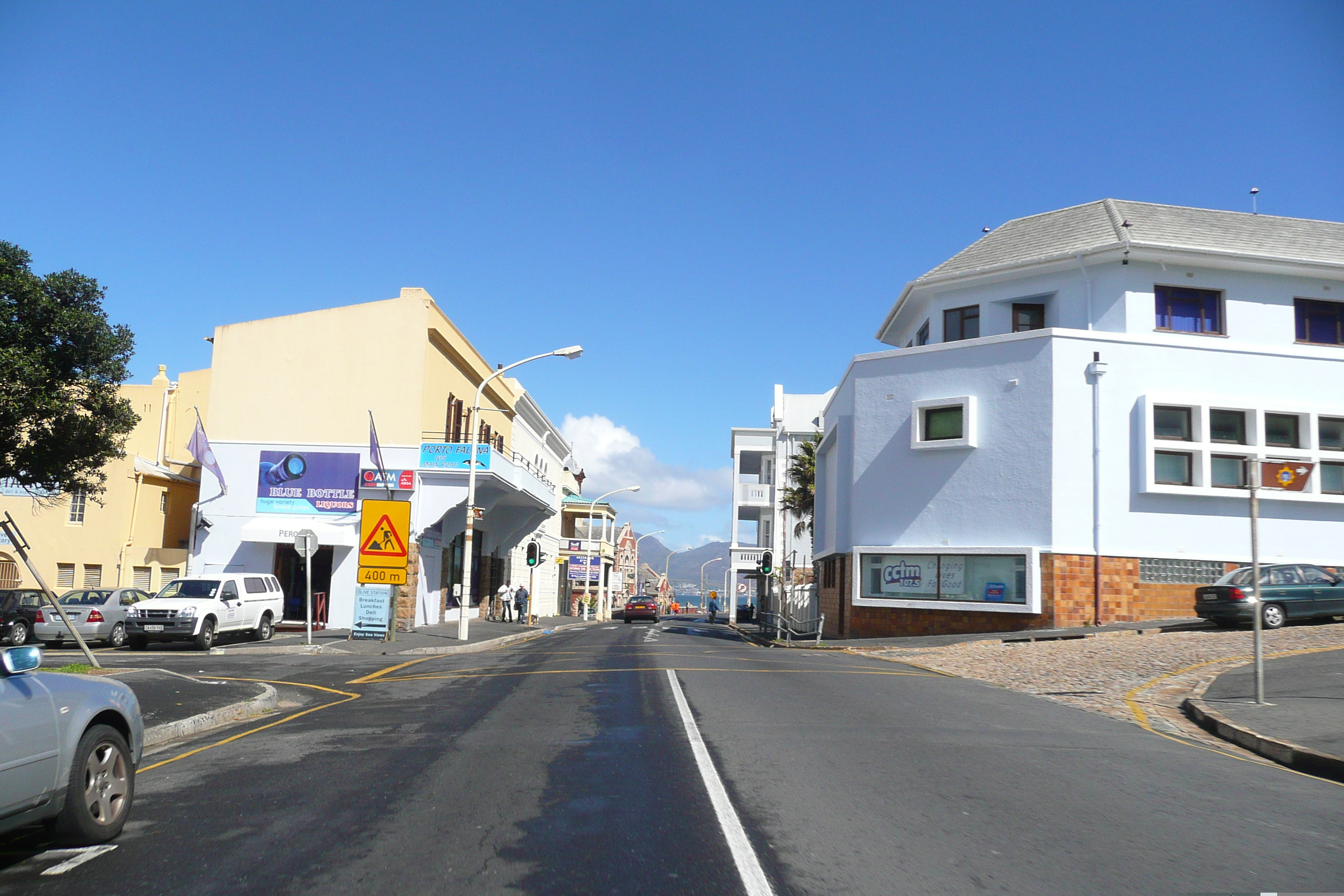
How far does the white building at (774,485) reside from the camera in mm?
58094

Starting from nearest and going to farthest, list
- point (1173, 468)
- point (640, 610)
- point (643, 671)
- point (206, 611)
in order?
point (643, 671)
point (206, 611)
point (1173, 468)
point (640, 610)

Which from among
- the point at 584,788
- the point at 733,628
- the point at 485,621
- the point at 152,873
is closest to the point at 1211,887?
the point at 584,788

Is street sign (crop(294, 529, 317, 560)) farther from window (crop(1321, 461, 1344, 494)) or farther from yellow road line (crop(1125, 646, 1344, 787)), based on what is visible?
window (crop(1321, 461, 1344, 494))

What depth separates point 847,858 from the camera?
5.46m

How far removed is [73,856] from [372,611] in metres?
19.3

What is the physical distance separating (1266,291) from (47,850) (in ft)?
104

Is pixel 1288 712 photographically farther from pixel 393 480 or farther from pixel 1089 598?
pixel 393 480

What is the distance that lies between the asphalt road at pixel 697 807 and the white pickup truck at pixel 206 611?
1220cm

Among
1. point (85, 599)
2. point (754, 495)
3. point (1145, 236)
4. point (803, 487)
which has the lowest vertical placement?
point (85, 599)

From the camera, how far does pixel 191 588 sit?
77.7 ft

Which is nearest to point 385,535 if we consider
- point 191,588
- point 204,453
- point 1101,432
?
point 191,588

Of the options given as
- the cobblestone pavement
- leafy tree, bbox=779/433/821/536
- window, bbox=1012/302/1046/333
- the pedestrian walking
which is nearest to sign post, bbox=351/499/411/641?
the cobblestone pavement

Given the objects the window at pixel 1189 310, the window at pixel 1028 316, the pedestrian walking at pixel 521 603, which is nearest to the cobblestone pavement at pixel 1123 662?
the window at pixel 1189 310

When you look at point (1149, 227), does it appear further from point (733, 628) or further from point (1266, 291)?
point (733, 628)
